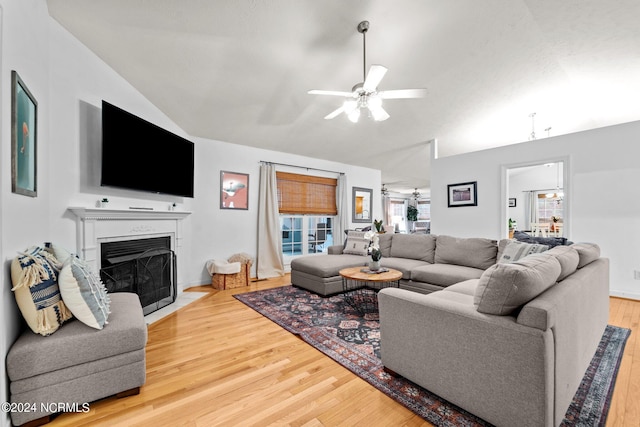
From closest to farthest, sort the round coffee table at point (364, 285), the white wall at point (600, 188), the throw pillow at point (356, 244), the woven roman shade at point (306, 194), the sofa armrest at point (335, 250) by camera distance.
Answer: the round coffee table at point (364, 285)
the white wall at point (600, 188)
the throw pillow at point (356, 244)
the sofa armrest at point (335, 250)
the woven roman shade at point (306, 194)

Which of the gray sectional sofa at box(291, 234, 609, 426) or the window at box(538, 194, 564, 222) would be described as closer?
the gray sectional sofa at box(291, 234, 609, 426)

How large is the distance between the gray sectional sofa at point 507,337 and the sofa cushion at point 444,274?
107cm

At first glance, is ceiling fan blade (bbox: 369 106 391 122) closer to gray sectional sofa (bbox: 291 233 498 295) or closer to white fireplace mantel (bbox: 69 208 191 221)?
gray sectional sofa (bbox: 291 233 498 295)

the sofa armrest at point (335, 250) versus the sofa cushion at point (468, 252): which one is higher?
the sofa cushion at point (468, 252)

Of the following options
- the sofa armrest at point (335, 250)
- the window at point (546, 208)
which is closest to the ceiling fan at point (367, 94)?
the sofa armrest at point (335, 250)

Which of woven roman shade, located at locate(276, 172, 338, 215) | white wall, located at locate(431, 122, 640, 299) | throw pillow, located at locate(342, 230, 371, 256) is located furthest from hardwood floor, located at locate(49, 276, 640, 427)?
woven roman shade, located at locate(276, 172, 338, 215)

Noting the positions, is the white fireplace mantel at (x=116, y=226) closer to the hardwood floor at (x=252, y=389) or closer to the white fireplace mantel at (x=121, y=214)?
the white fireplace mantel at (x=121, y=214)

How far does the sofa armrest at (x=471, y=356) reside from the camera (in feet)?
3.93

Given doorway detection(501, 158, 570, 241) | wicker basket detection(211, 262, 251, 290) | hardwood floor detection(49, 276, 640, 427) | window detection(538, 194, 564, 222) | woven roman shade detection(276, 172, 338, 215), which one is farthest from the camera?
window detection(538, 194, 564, 222)

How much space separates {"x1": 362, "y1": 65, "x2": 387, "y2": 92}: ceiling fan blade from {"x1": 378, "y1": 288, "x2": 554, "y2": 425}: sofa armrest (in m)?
1.69

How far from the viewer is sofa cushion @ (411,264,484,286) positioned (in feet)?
10.0

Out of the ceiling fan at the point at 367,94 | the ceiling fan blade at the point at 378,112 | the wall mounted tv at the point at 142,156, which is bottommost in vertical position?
the wall mounted tv at the point at 142,156

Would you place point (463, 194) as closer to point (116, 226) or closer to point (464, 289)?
point (464, 289)

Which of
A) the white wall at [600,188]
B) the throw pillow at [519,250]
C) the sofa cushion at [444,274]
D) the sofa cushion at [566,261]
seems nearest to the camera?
the sofa cushion at [566,261]
